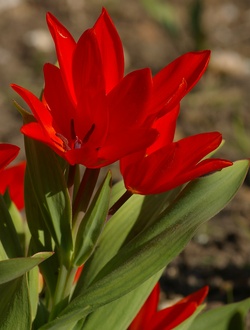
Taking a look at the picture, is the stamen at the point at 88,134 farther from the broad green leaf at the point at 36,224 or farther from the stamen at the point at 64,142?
the broad green leaf at the point at 36,224

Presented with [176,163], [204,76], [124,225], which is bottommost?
[204,76]

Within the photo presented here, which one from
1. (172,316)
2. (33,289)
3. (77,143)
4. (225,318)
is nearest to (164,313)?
(172,316)

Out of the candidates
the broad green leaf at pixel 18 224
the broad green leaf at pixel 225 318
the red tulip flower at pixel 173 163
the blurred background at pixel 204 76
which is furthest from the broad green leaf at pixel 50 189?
the blurred background at pixel 204 76

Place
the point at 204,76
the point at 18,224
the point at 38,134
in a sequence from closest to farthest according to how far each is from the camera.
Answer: the point at 38,134
the point at 18,224
the point at 204,76

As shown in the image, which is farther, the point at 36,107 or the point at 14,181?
the point at 14,181

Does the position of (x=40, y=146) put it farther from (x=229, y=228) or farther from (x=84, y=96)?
(x=229, y=228)

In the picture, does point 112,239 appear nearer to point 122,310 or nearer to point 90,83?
point 122,310
